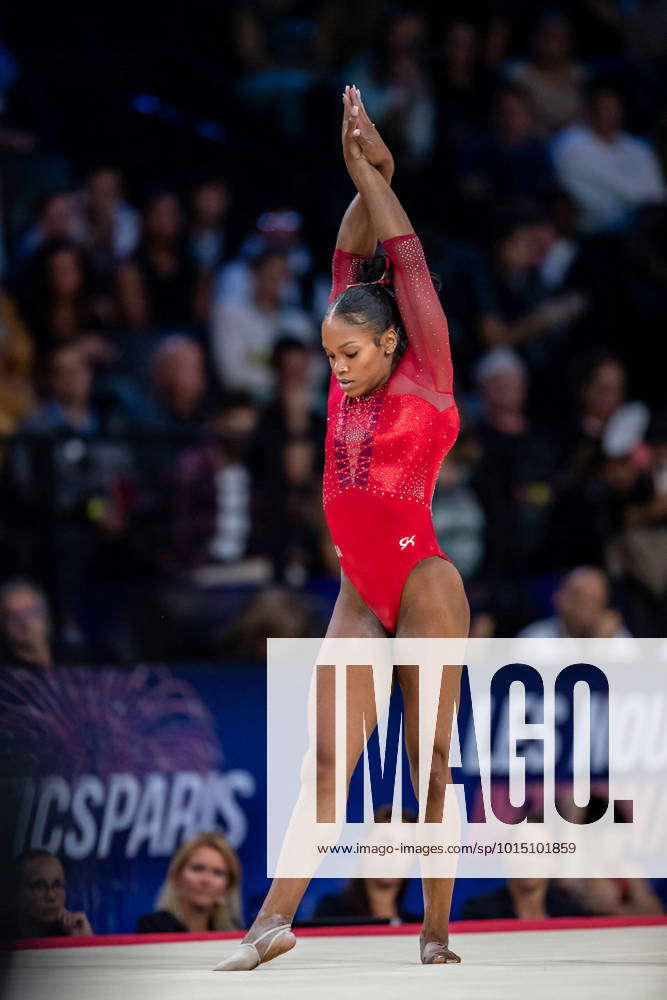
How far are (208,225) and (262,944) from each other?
17.4 feet

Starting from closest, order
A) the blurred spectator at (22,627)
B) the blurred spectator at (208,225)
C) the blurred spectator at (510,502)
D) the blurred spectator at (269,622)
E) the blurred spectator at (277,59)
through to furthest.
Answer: the blurred spectator at (22,627) < the blurred spectator at (269,622) < the blurred spectator at (510,502) < the blurred spectator at (208,225) < the blurred spectator at (277,59)

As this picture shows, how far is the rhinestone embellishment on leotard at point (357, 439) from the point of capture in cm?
377

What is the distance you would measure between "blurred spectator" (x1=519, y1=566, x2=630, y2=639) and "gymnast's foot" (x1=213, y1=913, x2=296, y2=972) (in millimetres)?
2954

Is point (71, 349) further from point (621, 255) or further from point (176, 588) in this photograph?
point (621, 255)

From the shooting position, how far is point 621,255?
8.62 metres

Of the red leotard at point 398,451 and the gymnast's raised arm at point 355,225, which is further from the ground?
the gymnast's raised arm at point 355,225

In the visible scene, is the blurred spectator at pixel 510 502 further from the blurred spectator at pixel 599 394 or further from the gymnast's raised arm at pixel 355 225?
the gymnast's raised arm at pixel 355 225

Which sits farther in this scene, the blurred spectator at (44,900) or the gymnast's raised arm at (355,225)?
the blurred spectator at (44,900)

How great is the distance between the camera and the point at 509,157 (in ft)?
29.3

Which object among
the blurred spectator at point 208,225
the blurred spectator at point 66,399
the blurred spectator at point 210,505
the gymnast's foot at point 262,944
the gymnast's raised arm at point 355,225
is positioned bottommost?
the gymnast's foot at point 262,944

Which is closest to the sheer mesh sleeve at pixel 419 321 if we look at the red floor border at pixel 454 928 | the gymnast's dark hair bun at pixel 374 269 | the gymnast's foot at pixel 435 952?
the gymnast's dark hair bun at pixel 374 269

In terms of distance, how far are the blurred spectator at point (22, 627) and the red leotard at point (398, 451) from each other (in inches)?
94.1

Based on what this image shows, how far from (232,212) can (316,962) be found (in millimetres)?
5355

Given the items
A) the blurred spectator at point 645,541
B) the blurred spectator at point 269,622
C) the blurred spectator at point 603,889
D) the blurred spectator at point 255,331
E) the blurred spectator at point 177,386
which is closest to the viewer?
the blurred spectator at point 603,889
